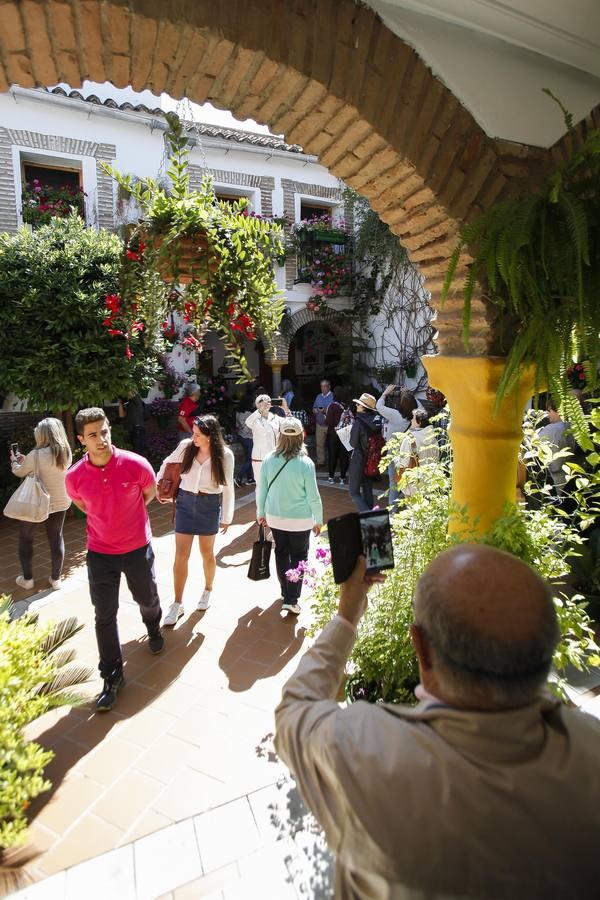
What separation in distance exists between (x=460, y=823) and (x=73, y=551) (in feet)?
21.4

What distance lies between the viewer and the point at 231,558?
20.6ft

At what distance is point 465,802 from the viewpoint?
0.95 m

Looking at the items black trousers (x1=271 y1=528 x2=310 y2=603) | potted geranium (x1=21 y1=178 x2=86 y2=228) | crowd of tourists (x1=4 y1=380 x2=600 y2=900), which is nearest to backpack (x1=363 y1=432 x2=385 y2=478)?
black trousers (x1=271 y1=528 x2=310 y2=603)

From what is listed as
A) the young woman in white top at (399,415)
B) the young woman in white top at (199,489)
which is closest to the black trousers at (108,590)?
the young woman in white top at (199,489)

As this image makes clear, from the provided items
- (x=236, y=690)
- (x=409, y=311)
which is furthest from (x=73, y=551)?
(x=409, y=311)

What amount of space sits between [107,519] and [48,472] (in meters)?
2.15

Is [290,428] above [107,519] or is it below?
above

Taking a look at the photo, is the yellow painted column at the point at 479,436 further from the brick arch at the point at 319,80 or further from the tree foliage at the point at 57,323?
the tree foliage at the point at 57,323

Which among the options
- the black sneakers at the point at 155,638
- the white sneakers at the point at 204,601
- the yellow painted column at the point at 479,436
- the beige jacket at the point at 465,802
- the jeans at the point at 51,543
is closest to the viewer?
the beige jacket at the point at 465,802

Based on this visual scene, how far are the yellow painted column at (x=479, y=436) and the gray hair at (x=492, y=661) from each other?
1756 millimetres

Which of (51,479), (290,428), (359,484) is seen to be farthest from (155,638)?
(359,484)

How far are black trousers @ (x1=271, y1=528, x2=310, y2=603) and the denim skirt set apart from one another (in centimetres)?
54

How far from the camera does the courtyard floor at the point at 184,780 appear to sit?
2.40 meters

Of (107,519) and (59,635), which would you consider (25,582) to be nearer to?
(59,635)
